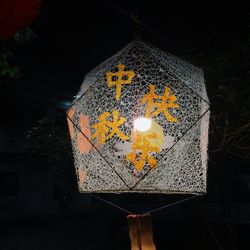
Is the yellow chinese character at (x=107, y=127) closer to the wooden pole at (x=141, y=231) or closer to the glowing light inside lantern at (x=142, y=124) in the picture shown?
the glowing light inside lantern at (x=142, y=124)

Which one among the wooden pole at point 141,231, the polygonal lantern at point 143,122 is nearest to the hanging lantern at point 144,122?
the polygonal lantern at point 143,122

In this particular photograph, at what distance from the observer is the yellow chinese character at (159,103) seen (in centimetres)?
305

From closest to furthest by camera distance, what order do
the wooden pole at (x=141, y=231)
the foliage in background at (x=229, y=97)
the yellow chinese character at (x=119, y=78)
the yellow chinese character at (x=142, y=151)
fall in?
the wooden pole at (x=141, y=231)
the yellow chinese character at (x=142, y=151)
the yellow chinese character at (x=119, y=78)
the foliage in background at (x=229, y=97)

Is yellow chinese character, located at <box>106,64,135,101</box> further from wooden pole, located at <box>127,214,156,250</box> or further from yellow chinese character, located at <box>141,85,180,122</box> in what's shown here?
wooden pole, located at <box>127,214,156,250</box>

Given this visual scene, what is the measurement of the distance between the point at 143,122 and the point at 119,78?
42 cm

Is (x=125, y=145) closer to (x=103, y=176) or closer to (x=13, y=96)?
(x=103, y=176)

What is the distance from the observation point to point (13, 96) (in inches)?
806

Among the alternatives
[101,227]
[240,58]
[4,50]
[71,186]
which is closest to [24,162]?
[71,186]

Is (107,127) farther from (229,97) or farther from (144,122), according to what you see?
(229,97)

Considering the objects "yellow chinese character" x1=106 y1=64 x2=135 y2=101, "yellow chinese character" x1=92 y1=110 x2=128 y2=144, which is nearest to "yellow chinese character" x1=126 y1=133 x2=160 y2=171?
"yellow chinese character" x1=92 y1=110 x2=128 y2=144

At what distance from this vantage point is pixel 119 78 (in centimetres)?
312

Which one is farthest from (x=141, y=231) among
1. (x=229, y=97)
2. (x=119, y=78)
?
(x=229, y=97)

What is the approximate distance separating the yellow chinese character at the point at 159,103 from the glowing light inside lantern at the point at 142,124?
53mm

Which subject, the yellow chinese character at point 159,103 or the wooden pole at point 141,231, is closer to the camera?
the wooden pole at point 141,231
